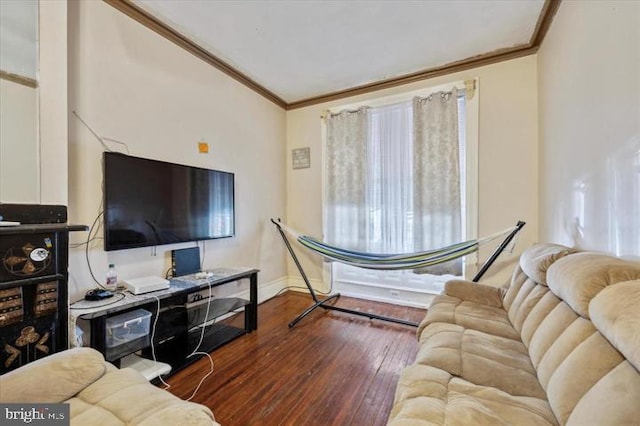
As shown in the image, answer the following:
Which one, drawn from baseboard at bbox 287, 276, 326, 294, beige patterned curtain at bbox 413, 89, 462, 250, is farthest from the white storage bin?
beige patterned curtain at bbox 413, 89, 462, 250

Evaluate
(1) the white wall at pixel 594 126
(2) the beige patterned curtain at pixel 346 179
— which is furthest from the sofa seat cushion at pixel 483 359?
(2) the beige patterned curtain at pixel 346 179

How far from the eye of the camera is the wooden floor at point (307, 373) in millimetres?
1414

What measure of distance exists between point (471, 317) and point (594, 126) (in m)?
1.18

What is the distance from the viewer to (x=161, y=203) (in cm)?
199

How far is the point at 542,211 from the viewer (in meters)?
2.28

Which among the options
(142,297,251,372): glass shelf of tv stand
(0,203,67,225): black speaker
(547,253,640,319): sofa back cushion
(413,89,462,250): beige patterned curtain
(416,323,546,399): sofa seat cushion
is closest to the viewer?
(547,253,640,319): sofa back cushion

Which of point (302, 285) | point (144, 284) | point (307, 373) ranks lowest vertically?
point (307, 373)

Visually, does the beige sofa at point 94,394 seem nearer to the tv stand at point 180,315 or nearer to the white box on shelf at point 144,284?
the tv stand at point 180,315

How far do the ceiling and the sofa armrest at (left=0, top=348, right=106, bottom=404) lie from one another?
2.16 metres

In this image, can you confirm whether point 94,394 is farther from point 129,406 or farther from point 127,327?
point 127,327

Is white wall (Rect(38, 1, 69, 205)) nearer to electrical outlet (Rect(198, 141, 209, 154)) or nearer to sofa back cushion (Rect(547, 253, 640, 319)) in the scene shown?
electrical outlet (Rect(198, 141, 209, 154))

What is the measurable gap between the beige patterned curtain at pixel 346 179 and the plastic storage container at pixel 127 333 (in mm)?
2007

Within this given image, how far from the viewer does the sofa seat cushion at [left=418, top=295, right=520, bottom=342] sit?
1451 millimetres

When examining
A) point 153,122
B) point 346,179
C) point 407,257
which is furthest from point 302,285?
point 153,122
